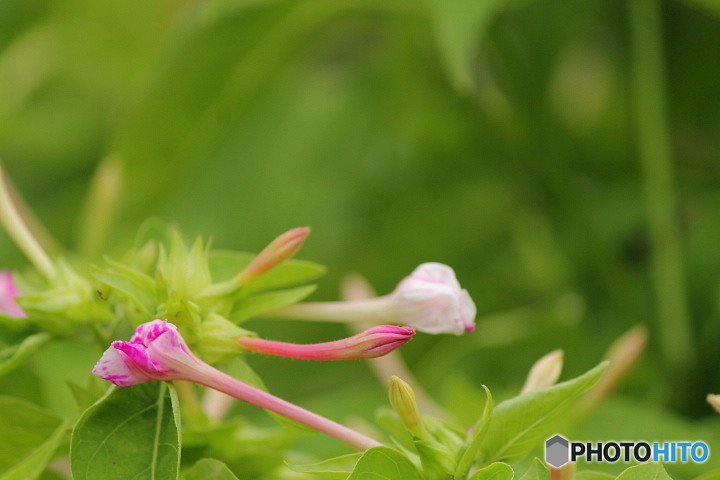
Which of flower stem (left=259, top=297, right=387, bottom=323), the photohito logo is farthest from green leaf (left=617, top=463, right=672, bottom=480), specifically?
flower stem (left=259, top=297, right=387, bottom=323)

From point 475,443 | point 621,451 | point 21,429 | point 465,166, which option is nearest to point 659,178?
point 465,166

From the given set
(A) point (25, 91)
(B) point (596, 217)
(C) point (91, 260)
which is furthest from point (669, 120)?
(A) point (25, 91)

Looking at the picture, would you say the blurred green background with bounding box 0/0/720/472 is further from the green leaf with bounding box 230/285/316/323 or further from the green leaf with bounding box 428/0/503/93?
the green leaf with bounding box 230/285/316/323

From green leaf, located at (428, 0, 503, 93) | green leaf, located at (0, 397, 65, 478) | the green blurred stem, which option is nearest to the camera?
green leaf, located at (0, 397, 65, 478)

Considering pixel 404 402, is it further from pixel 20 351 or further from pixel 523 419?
pixel 20 351

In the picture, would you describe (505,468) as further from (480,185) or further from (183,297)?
(480,185)
